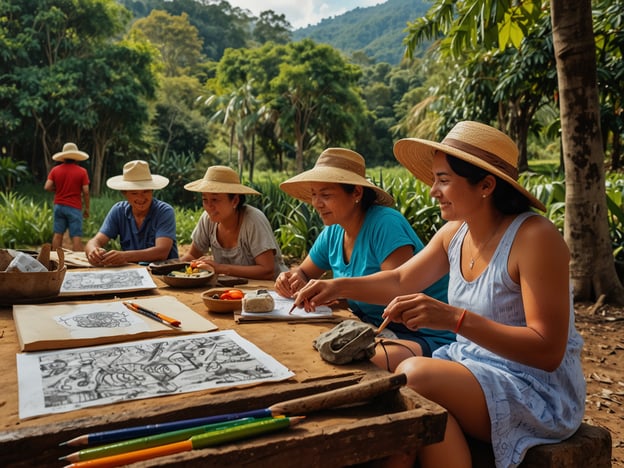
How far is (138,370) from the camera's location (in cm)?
144

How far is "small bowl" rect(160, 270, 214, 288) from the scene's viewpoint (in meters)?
2.56

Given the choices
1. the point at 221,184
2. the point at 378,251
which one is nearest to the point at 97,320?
the point at 378,251

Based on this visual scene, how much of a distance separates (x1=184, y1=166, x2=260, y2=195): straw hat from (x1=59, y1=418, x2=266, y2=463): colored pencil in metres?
2.41

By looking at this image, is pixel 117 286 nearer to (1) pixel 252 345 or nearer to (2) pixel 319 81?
(1) pixel 252 345

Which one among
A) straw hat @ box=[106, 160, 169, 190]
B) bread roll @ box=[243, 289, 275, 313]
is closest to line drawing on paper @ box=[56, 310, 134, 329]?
bread roll @ box=[243, 289, 275, 313]

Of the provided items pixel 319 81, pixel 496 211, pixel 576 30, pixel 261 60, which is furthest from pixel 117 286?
pixel 261 60

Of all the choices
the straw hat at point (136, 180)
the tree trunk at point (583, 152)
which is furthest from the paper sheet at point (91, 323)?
the tree trunk at point (583, 152)

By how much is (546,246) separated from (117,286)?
6.03 ft

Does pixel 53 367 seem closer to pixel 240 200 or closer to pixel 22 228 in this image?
pixel 240 200

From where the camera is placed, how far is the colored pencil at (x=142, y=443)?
1.00 meters

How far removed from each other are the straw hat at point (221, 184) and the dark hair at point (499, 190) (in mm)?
1836

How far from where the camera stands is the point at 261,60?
35.8m

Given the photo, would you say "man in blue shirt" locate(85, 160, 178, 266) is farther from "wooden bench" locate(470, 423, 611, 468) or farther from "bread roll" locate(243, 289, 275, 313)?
"wooden bench" locate(470, 423, 611, 468)

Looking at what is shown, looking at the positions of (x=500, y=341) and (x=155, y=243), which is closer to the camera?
(x=500, y=341)
